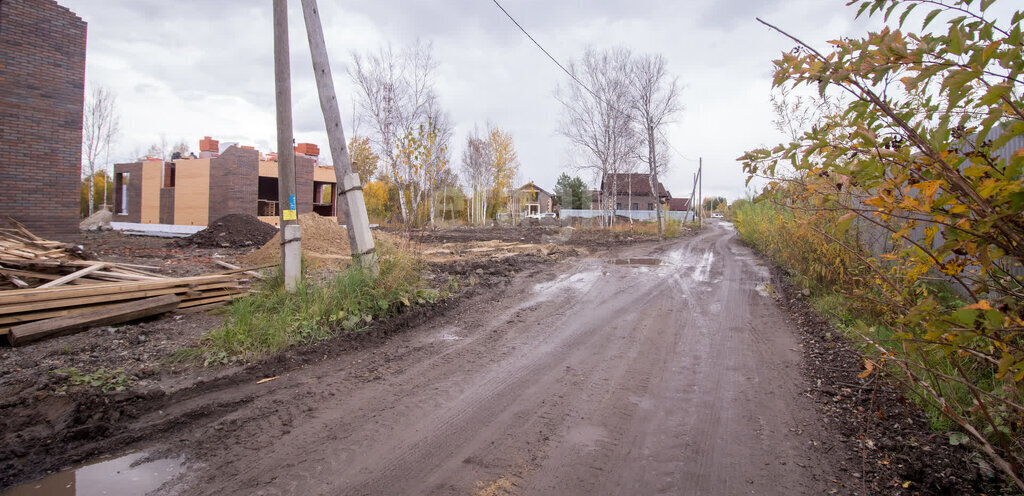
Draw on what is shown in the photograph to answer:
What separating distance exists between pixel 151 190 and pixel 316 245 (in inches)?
738

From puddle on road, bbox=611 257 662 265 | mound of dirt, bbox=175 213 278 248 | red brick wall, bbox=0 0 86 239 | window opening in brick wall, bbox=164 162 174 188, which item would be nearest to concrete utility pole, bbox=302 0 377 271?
puddle on road, bbox=611 257 662 265

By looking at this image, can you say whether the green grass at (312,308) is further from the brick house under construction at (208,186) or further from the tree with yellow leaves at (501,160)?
the tree with yellow leaves at (501,160)

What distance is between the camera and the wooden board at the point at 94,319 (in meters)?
5.39

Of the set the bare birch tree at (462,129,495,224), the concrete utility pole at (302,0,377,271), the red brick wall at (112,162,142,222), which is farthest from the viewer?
the bare birch tree at (462,129,495,224)

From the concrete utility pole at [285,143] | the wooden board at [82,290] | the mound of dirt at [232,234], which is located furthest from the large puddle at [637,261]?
the mound of dirt at [232,234]

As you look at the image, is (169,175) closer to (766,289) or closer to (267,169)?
(267,169)

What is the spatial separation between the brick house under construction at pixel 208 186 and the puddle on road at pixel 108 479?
1898cm

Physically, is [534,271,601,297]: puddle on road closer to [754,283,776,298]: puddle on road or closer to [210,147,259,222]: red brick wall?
[754,283,776,298]: puddle on road

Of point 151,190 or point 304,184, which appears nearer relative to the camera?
point 151,190

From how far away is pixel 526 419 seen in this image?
4.08 metres

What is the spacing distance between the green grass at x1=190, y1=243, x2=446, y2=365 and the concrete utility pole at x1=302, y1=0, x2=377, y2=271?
14.9 inches

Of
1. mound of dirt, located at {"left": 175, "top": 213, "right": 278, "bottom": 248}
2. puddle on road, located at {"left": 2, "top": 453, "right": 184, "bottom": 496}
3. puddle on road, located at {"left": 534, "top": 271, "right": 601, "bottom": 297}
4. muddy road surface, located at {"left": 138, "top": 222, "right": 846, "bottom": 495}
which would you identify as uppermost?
mound of dirt, located at {"left": 175, "top": 213, "right": 278, "bottom": 248}

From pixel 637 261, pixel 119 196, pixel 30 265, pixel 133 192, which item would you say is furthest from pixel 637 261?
pixel 119 196

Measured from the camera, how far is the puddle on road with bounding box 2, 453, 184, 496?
3.03 m
